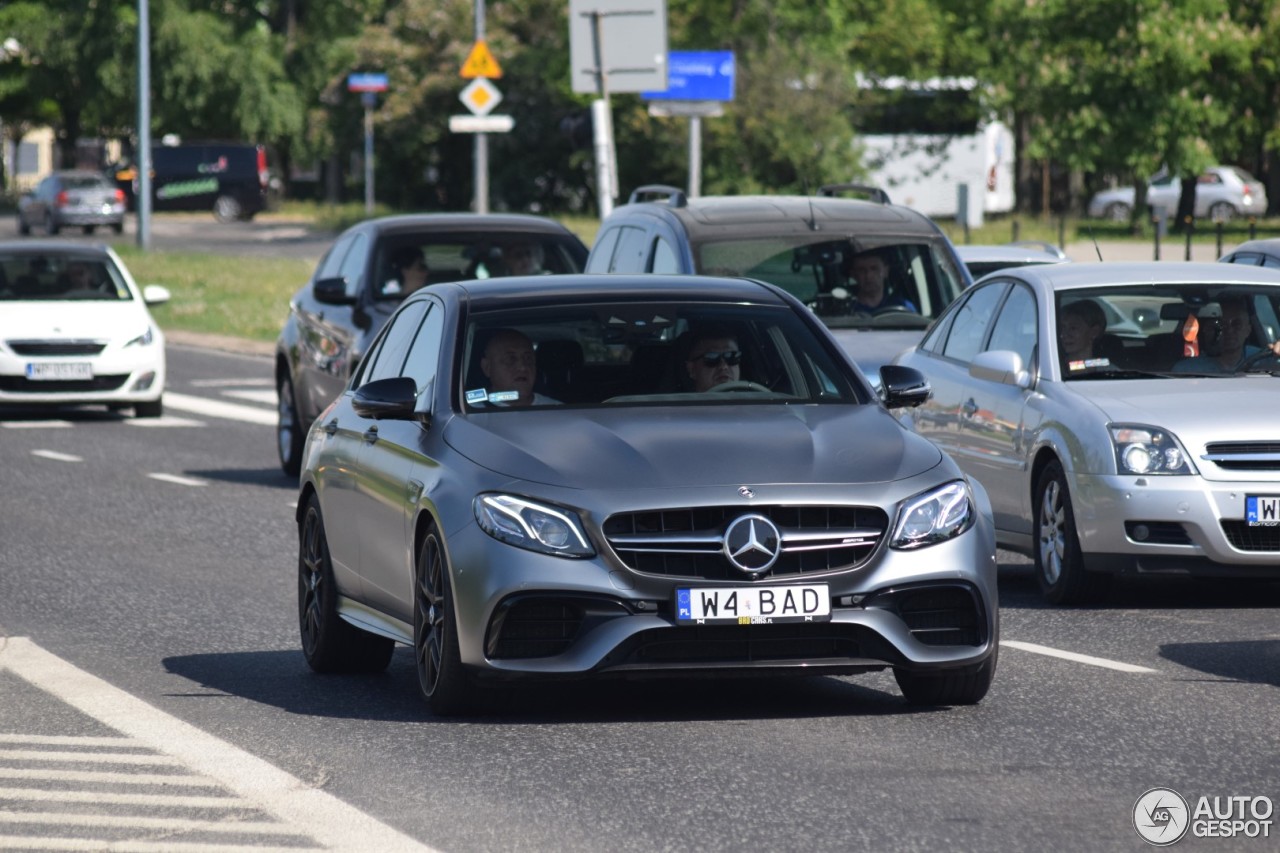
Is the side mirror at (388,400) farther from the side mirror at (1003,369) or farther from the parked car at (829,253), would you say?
the parked car at (829,253)

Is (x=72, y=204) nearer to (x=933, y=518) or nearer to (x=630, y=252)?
(x=630, y=252)

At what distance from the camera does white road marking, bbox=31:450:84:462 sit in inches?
734

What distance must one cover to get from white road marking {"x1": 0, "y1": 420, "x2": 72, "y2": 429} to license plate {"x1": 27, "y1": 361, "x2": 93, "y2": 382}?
40 cm

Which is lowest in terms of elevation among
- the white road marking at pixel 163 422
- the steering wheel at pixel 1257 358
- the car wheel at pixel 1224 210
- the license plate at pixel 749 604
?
the car wheel at pixel 1224 210

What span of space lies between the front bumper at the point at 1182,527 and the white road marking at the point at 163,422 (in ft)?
40.6

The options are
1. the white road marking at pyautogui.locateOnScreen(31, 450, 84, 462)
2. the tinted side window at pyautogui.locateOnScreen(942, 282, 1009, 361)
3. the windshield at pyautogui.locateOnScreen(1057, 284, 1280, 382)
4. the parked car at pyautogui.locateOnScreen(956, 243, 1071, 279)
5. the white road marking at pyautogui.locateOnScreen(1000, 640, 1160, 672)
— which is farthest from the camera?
the white road marking at pyautogui.locateOnScreen(31, 450, 84, 462)

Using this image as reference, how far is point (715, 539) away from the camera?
745cm

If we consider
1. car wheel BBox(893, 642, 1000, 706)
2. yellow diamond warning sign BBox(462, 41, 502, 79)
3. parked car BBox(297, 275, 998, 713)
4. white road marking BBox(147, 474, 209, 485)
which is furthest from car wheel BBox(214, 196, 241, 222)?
car wheel BBox(893, 642, 1000, 706)

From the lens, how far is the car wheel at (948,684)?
7.97m

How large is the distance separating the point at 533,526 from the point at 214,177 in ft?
236

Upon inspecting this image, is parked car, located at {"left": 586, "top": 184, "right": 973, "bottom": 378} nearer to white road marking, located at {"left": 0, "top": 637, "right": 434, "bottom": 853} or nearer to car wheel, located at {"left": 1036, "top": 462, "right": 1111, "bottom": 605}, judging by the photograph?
car wheel, located at {"left": 1036, "top": 462, "right": 1111, "bottom": 605}

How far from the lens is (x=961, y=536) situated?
773 centimetres

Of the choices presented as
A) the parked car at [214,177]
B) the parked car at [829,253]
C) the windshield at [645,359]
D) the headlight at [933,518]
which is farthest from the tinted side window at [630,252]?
the parked car at [214,177]

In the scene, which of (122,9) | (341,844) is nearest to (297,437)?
(341,844)
